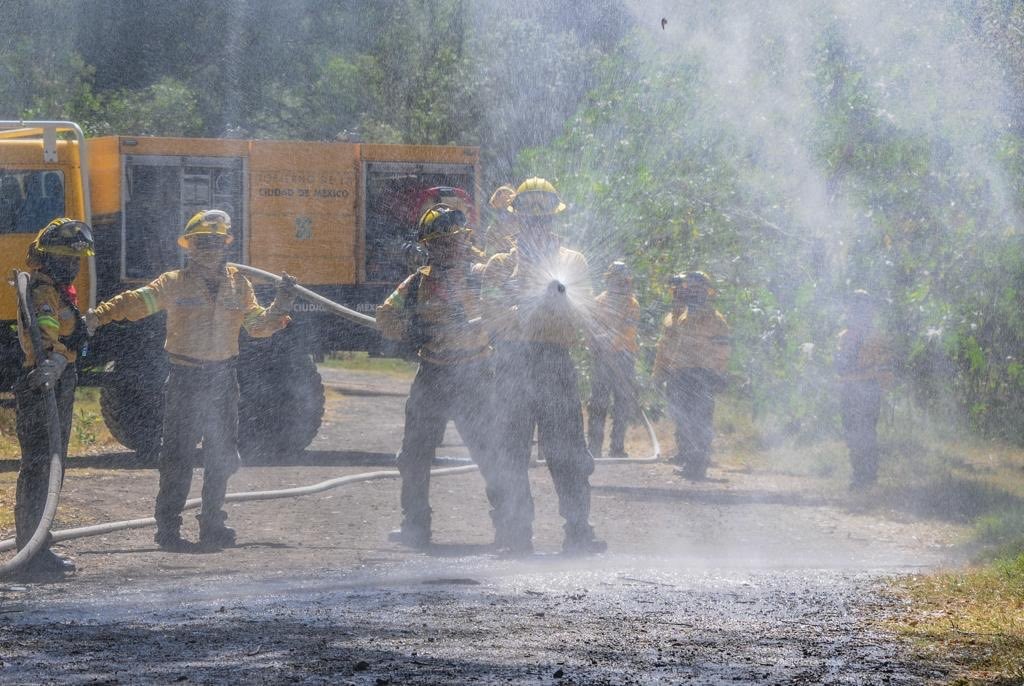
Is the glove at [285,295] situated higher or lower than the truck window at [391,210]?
lower

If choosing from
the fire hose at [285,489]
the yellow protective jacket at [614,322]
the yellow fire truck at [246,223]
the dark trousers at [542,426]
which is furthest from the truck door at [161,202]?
the dark trousers at [542,426]

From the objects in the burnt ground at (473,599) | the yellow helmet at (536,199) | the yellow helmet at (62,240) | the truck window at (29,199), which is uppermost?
the truck window at (29,199)

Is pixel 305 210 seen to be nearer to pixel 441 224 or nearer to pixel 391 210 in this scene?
pixel 391 210

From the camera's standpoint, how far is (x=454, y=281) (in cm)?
802

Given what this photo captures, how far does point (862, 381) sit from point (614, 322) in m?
3.18

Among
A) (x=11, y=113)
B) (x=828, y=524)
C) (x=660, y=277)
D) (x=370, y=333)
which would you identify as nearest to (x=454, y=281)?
(x=828, y=524)

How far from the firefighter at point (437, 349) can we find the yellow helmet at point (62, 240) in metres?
1.74

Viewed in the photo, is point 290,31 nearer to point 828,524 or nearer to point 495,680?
point 828,524

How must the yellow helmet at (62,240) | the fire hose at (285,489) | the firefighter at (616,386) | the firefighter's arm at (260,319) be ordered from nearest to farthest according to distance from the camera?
the yellow helmet at (62,240), the fire hose at (285,489), the firefighter's arm at (260,319), the firefighter at (616,386)

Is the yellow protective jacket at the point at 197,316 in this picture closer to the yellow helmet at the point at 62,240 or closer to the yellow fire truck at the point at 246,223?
the yellow helmet at the point at 62,240

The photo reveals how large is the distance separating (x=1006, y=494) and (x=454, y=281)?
5.07 meters

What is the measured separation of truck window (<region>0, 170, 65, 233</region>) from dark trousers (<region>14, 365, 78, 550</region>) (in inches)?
188

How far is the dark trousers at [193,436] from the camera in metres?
7.89

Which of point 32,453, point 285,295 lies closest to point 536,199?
point 285,295
